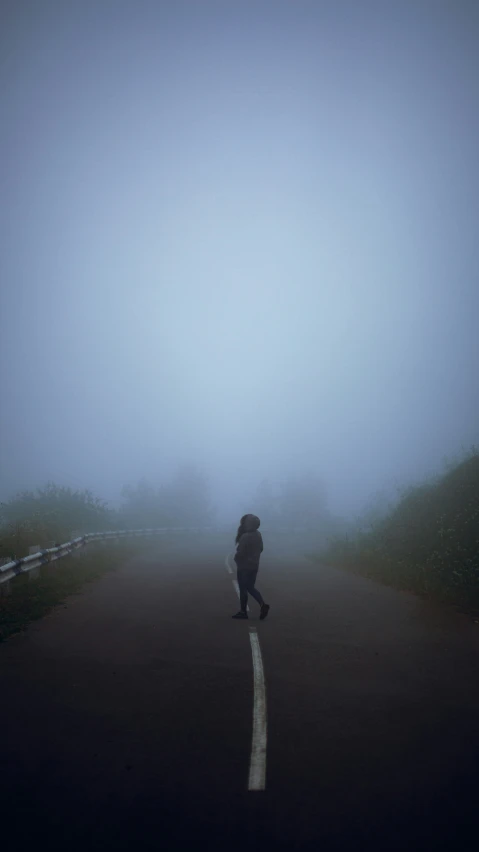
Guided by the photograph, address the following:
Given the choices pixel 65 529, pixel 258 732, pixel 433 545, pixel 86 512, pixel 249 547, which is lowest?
pixel 433 545

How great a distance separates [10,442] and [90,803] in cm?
14713

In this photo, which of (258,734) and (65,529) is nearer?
(258,734)

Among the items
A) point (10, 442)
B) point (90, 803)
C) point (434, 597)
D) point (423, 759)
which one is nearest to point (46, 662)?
point (90, 803)

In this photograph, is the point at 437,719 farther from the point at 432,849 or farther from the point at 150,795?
the point at 150,795

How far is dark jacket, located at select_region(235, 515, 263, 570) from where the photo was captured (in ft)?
32.8

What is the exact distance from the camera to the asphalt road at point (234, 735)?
3.15 metres

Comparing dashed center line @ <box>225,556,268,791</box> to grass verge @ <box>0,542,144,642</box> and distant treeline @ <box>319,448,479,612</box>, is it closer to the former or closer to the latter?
grass verge @ <box>0,542,144,642</box>

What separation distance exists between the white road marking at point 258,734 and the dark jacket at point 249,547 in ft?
10.5

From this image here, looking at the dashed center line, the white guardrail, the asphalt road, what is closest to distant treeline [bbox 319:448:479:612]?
the asphalt road

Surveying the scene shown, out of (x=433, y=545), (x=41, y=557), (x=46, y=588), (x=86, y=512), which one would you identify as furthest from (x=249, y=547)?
(x=86, y=512)

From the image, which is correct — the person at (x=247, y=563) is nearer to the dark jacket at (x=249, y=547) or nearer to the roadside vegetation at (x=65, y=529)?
the dark jacket at (x=249, y=547)

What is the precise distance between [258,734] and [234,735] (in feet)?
0.88

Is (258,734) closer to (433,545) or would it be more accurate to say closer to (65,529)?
(433,545)

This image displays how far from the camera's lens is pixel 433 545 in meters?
A: 13.9
